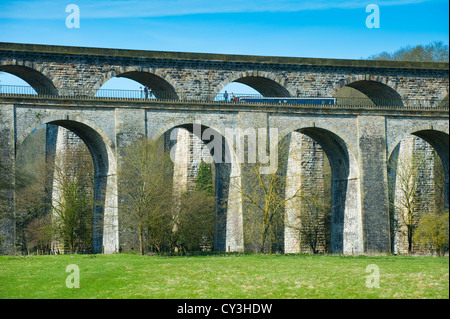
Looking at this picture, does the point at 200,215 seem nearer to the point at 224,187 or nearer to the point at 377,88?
the point at 224,187

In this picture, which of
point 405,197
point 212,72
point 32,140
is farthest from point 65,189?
point 32,140

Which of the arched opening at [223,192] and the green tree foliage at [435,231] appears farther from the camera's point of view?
the arched opening at [223,192]

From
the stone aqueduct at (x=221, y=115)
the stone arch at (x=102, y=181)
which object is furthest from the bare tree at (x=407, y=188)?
the stone arch at (x=102, y=181)

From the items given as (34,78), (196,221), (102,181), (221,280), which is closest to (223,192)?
(196,221)

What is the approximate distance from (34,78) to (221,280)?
24570 mm

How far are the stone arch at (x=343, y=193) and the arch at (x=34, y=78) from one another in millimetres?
14696

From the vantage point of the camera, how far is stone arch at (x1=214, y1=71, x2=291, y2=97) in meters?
48.0

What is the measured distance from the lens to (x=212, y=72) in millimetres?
47594

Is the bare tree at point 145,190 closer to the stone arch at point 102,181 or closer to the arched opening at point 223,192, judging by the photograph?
the stone arch at point 102,181

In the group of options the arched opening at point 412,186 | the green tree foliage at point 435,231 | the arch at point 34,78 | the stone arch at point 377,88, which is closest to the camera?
the green tree foliage at point 435,231

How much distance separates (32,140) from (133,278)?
62111mm

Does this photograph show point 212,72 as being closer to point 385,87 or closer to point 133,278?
point 385,87

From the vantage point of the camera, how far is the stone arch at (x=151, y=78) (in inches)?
1807

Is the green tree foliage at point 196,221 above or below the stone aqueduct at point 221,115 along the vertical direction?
below
